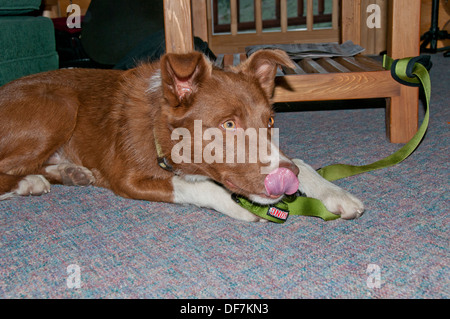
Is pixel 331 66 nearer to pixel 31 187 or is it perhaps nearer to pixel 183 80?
pixel 183 80

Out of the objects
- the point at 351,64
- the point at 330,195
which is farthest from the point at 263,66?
the point at 351,64

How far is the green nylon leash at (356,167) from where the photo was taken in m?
1.88

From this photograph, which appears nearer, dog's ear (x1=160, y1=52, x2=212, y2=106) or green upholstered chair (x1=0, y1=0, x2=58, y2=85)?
dog's ear (x1=160, y1=52, x2=212, y2=106)

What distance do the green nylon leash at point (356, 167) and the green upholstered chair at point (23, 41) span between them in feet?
7.22

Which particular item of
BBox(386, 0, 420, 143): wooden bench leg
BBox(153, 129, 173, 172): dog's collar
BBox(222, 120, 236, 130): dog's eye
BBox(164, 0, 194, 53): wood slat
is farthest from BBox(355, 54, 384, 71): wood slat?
BBox(153, 129, 173, 172): dog's collar

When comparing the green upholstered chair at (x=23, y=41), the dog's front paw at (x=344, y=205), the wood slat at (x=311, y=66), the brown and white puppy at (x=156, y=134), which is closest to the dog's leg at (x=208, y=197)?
the brown and white puppy at (x=156, y=134)

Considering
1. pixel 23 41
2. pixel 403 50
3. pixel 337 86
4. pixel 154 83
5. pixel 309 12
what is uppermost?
pixel 309 12

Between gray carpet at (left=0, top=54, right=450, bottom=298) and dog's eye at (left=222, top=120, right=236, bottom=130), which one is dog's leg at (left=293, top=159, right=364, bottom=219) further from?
dog's eye at (left=222, top=120, right=236, bottom=130)

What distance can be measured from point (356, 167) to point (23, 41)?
260 centimetres

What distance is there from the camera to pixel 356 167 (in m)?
2.36

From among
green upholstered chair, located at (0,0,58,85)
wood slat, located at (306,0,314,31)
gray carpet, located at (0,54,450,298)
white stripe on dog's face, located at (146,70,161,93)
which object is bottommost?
gray carpet, located at (0,54,450,298)

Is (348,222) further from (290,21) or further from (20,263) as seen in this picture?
(290,21)

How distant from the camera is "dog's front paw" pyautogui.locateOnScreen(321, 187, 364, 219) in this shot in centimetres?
187
